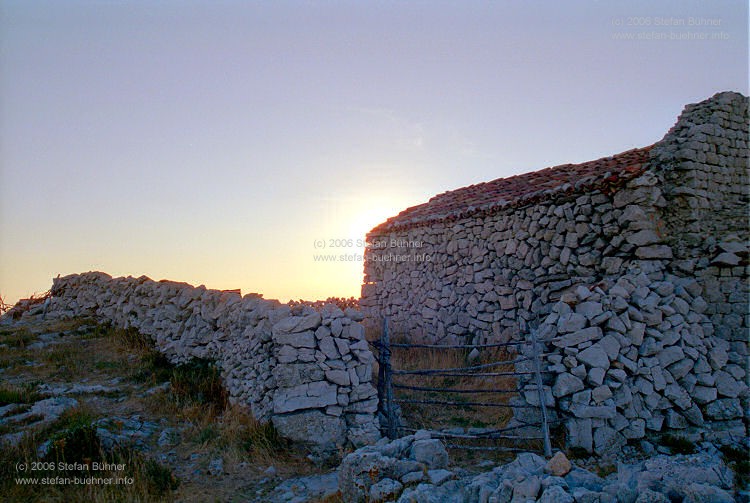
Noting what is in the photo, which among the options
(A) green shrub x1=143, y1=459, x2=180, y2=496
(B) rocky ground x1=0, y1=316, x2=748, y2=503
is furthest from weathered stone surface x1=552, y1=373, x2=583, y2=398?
(A) green shrub x1=143, y1=459, x2=180, y2=496

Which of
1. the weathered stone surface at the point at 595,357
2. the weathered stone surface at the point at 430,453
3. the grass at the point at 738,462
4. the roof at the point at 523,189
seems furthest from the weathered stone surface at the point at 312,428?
the roof at the point at 523,189

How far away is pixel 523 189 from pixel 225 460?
8305 mm

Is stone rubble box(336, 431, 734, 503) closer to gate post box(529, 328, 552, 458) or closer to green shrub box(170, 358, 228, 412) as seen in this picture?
gate post box(529, 328, 552, 458)

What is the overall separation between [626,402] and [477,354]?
440cm

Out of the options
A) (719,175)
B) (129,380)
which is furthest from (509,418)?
(129,380)

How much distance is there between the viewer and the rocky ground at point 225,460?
4250 mm

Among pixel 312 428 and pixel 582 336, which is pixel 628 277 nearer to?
pixel 582 336

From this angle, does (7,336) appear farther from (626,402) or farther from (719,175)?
(719,175)

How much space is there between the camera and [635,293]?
736 cm

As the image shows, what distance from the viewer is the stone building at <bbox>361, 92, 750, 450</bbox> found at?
6766mm

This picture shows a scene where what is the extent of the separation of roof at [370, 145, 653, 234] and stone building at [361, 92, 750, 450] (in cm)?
5

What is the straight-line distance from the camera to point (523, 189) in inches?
448

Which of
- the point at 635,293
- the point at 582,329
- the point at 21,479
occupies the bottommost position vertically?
the point at 21,479

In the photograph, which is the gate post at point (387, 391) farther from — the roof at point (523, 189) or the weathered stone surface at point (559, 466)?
the roof at point (523, 189)
